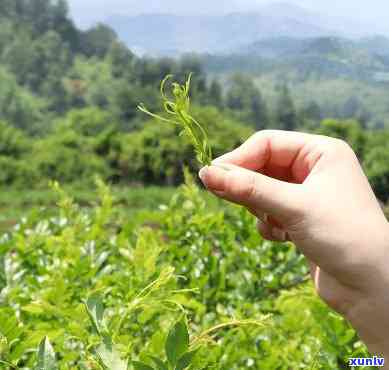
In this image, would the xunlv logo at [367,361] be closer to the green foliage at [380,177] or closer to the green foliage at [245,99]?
the green foliage at [380,177]

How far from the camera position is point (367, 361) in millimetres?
1200

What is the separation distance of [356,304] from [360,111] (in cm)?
4400

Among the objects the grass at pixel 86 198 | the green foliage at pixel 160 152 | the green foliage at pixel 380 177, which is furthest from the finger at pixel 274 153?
the green foliage at pixel 160 152

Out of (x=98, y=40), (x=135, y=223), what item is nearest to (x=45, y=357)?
(x=135, y=223)

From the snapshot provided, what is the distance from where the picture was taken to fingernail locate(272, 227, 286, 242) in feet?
4.39

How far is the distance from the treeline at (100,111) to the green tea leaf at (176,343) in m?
3.95

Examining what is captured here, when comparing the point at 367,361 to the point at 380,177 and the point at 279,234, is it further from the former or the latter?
the point at 380,177

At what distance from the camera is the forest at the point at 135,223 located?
3.80ft

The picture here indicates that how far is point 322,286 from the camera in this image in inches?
46.3

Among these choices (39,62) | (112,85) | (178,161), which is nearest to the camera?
(178,161)

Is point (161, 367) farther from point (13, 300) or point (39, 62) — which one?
point (39, 62)

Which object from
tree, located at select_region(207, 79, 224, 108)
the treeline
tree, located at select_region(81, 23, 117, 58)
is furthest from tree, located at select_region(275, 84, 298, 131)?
tree, located at select_region(81, 23, 117, 58)

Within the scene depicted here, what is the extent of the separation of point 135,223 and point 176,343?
1255 millimetres

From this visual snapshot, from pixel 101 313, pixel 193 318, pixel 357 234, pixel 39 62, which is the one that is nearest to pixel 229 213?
pixel 193 318
